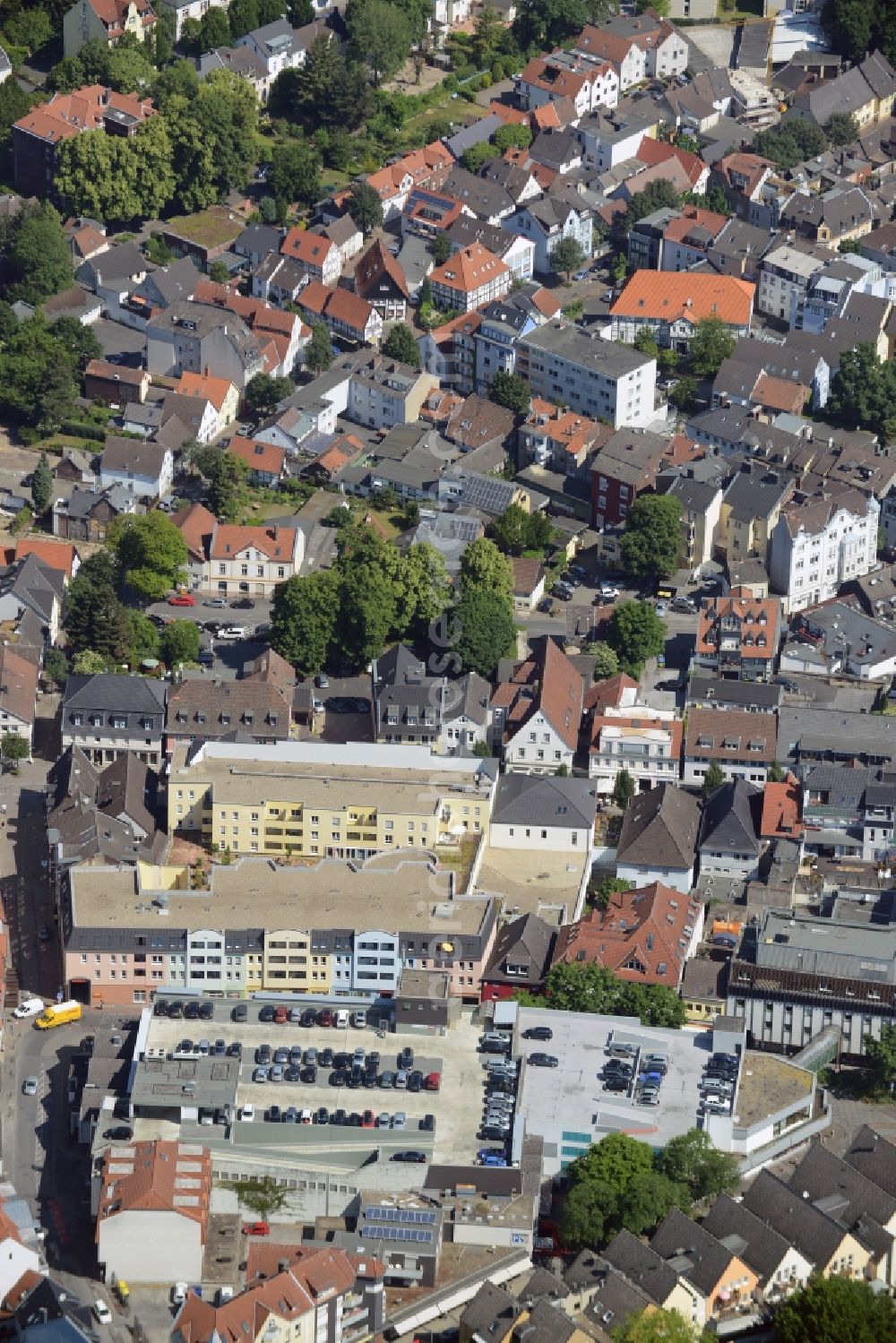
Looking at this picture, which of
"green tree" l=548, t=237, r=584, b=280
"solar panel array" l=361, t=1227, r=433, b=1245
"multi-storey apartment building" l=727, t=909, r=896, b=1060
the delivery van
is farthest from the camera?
"green tree" l=548, t=237, r=584, b=280

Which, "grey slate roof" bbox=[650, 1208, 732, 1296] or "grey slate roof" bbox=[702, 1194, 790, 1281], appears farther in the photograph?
"grey slate roof" bbox=[702, 1194, 790, 1281]

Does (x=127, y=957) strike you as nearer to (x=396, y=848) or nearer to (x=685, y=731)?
(x=396, y=848)

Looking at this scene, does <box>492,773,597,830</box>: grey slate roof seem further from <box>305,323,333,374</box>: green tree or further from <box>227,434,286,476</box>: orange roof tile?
<box>305,323,333,374</box>: green tree

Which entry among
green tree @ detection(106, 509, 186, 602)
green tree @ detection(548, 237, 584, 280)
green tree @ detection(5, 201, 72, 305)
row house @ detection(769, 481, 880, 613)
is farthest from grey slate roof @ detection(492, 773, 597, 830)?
green tree @ detection(5, 201, 72, 305)

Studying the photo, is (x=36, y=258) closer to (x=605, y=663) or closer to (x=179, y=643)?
(x=179, y=643)

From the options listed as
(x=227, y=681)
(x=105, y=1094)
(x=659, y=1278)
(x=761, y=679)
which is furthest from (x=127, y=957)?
(x=761, y=679)

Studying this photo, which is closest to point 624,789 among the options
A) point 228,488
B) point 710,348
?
point 228,488

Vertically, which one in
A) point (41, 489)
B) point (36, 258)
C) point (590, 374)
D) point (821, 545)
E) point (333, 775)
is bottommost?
point (333, 775)
